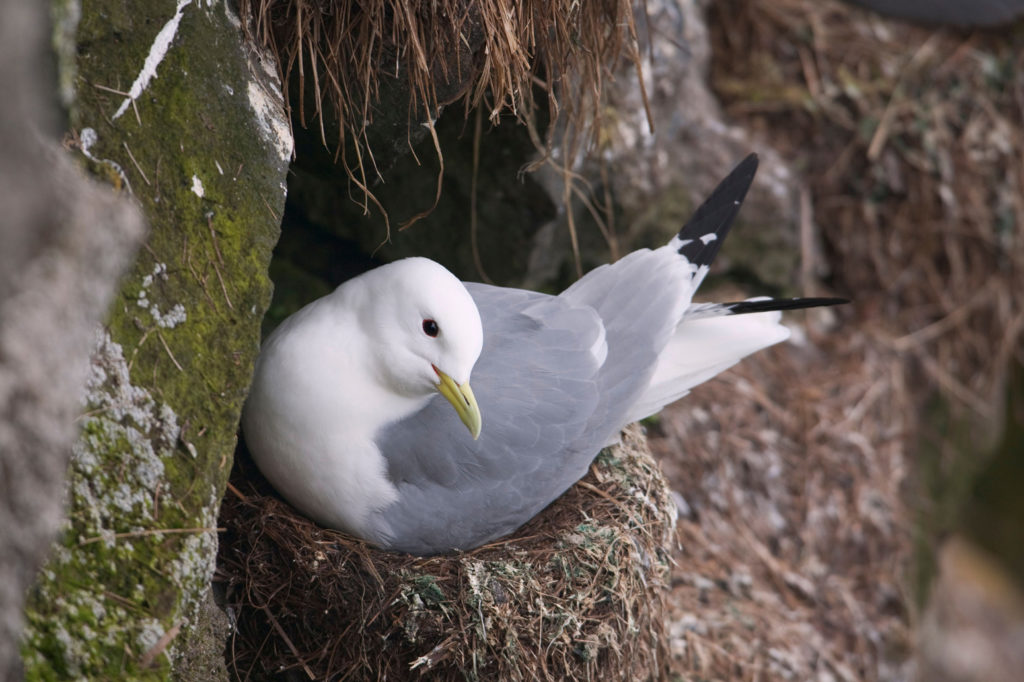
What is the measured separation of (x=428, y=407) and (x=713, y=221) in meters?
1.18

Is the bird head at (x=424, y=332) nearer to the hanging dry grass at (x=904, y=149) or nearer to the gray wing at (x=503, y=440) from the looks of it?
the gray wing at (x=503, y=440)

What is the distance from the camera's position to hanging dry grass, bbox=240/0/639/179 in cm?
216

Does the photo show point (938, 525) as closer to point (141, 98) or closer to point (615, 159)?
point (615, 159)

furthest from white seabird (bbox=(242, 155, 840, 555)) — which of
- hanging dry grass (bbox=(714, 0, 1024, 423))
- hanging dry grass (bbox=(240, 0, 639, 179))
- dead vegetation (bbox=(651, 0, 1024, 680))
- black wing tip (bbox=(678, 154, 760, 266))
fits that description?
Answer: hanging dry grass (bbox=(714, 0, 1024, 423))

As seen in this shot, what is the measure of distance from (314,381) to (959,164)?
3.85 m

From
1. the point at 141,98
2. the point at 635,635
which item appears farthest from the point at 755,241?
the point at 141,98

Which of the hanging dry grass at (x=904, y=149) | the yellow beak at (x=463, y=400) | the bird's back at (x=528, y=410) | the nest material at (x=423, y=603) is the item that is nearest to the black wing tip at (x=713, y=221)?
the bird's back at (x=528, y=410)

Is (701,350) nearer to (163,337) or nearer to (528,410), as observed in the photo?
(528,410)

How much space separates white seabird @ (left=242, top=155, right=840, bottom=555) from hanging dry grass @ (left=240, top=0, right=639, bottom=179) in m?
0.37

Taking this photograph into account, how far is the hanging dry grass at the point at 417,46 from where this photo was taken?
7.08 ft

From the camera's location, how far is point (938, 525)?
4.73 metres

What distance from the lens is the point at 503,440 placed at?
239 cm

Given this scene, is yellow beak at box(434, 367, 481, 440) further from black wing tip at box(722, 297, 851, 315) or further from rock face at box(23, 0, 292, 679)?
black wing tip at box(722, 297, 851, 315)

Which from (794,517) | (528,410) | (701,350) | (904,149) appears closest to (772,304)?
(701,350)
